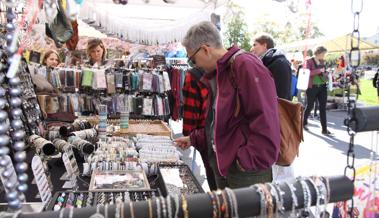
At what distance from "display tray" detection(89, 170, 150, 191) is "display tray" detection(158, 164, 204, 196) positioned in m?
0.09

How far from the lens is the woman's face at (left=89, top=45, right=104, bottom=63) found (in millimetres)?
4563

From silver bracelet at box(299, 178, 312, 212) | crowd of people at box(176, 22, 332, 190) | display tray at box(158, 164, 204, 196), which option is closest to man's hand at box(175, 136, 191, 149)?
display tray at box(158, 164, 204, 196)

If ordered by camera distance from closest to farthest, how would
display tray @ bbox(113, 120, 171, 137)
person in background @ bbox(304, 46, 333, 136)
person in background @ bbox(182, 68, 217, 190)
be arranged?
1. person in background @ bbox(182, 68, 217, 190)
2. display tray @ bbox(113, 120, 171, 137)
3. person in background @ bbox(304, 46, 333, 136)

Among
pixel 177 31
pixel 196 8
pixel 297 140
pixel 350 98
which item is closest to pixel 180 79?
pixel 177 31

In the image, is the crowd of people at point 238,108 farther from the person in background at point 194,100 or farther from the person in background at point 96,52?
the person in background at point 96,52

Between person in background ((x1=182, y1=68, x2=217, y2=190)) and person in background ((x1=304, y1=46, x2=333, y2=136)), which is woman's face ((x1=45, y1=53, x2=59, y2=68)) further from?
person in background ((x1=304, y1=46, x2=333, y2=136))

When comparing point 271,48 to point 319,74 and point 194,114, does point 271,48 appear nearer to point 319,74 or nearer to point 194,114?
point 194,114

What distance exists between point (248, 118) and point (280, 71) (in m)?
1.75

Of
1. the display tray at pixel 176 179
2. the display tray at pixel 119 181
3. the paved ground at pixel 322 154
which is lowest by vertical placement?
the paved ground at pixel 322 154

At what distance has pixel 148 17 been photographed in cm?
554

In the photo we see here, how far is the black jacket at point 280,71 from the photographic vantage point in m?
3.20

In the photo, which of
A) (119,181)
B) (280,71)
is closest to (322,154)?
(280,71)

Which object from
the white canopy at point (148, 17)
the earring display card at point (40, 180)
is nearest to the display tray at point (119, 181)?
A: the earring display card at point (40, 180)

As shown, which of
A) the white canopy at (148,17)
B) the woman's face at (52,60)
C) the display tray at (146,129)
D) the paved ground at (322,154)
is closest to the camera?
the display tray at (146,129)
